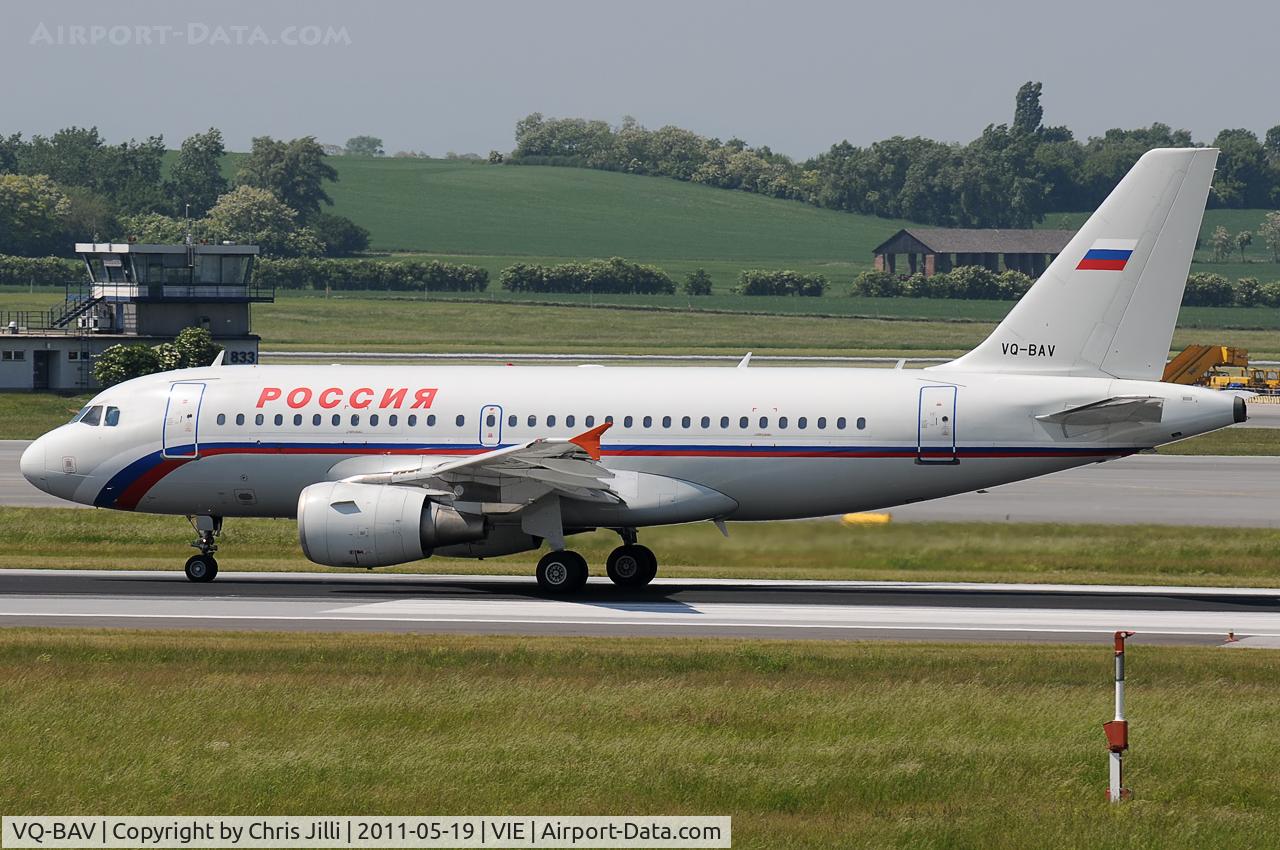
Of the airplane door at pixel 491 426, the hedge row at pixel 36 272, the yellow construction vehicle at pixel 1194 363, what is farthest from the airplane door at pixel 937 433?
the hedge row at pixel 36 272

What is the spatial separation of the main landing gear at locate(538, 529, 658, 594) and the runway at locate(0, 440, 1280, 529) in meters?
5.71

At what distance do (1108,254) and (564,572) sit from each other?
38.6ft

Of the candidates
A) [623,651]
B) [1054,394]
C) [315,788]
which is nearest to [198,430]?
[623,651]

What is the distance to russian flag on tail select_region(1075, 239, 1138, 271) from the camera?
31688mm

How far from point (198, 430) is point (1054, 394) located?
16.4 m

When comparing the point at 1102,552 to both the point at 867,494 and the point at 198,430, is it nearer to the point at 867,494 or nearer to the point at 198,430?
the point at 867,494

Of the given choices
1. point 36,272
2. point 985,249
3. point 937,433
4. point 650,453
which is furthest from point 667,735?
point 985,249

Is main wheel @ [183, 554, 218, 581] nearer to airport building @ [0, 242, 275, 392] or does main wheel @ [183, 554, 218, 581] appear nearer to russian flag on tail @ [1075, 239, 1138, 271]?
russian flag on tail @ [1075, 239, 1138, 271]

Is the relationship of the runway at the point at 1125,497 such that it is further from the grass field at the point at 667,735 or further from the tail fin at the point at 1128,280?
the grass field at the point at 667,735

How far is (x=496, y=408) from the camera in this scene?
32562 millimetres

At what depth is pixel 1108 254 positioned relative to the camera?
31766 millimetres

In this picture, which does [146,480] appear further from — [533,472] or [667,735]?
[667,735]

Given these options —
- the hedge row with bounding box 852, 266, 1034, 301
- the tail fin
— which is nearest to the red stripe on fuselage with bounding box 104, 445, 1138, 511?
the tail fin

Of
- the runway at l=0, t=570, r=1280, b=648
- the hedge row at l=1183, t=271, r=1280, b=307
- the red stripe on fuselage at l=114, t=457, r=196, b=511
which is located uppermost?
the hedge row at l=1183, t=271, r=1280, b=307
